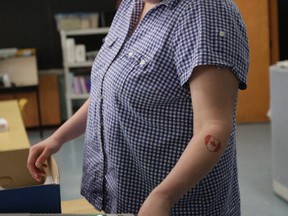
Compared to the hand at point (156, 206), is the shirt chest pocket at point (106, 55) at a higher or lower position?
higher

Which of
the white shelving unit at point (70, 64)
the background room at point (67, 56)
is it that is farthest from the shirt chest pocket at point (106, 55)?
the white shelving unit at point (70, 64)

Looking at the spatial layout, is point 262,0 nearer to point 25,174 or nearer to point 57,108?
point 57,108

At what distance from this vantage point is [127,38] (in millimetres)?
1317

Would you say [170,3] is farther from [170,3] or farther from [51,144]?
[51,144]

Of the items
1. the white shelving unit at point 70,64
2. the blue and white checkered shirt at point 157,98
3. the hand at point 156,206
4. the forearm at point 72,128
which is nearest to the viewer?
the hand at point 156,206

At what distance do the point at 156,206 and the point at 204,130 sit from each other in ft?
0.62

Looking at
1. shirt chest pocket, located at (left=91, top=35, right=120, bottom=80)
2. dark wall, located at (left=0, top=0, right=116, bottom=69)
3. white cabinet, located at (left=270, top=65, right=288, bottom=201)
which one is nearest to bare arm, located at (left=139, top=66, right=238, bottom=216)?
shirt chest pocket, located at (left=91, top=35, right=120, bottom=80)

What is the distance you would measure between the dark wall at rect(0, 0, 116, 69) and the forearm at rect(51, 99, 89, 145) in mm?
5454

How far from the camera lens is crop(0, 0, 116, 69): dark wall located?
266 inches

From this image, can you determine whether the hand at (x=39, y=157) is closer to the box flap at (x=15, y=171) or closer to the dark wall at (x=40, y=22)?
the box flap at (x=15, y=171)

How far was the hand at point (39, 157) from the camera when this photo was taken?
57.6 inches

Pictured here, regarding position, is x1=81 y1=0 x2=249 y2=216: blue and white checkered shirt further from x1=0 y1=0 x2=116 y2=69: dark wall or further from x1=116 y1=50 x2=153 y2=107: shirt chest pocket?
x1=0 y1=0 x2=116 y2=69: dark wall

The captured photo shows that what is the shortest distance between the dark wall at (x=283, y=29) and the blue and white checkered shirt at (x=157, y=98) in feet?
19.2

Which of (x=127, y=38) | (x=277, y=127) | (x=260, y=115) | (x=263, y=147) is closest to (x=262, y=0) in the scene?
(x=260, y=115)
